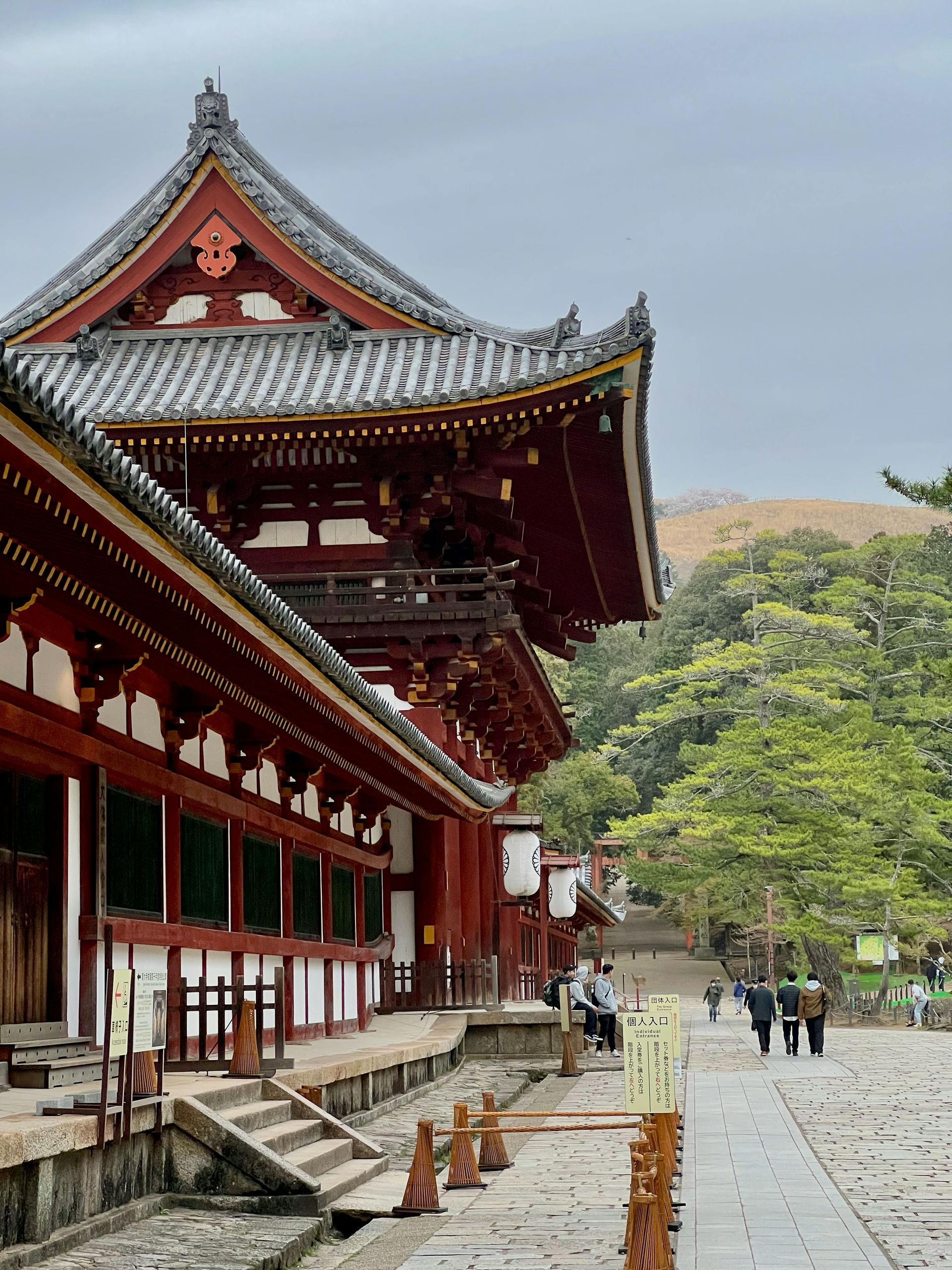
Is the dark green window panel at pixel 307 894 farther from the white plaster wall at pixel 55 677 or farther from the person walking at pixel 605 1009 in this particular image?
the person walking at pixel 605 1009

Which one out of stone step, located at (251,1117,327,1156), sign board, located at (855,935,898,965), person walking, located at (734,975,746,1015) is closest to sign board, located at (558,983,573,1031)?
stone step, located at (251,1117,327,1156)

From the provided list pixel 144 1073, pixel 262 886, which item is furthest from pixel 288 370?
pixel 144 1073

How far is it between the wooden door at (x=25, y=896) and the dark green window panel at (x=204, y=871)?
8.21ft

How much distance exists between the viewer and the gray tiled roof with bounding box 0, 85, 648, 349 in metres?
21.3

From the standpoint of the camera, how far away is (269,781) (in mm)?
16438

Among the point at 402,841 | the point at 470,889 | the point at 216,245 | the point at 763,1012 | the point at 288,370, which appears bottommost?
the point at 763,1012

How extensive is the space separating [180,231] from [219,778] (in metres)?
9.90

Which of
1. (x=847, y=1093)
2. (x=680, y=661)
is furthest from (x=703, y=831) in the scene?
(x=680, y=661)

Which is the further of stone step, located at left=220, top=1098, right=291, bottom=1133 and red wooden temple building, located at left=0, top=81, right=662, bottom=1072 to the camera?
red wooden temple building, located at left=0, top=81, right=662, bottom=1072

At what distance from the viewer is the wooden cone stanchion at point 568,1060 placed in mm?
21766

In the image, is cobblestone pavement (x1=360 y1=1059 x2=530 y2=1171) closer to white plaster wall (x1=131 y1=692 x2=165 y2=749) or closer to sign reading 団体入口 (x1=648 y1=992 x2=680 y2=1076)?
sign reading 団体入口 (x1=648 y1=992 x2=680 y2=1076)

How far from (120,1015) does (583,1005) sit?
57.3 feet

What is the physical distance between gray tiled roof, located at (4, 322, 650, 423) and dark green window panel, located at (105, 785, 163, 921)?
8130 millimetres

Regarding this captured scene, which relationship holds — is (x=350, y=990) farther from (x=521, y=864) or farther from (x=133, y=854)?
(x=133, y=854)
